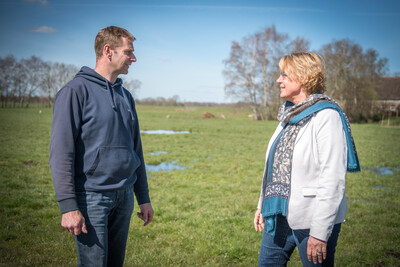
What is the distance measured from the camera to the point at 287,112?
2.36 meters

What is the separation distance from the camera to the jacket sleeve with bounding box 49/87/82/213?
2.00m

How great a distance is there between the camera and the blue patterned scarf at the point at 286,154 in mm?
2127

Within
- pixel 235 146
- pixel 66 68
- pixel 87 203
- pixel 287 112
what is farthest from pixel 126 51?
pixel 66 68

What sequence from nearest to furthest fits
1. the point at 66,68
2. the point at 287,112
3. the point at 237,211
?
the point at 287,112 < the point at 237,211 < the point at 66,68

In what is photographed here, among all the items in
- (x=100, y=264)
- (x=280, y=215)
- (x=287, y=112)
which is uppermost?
(x=287, y=112)

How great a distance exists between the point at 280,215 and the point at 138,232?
336 centimetres

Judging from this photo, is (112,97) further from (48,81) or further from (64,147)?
(48,81)

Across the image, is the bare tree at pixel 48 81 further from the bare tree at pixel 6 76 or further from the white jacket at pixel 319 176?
the white jacket at pixel 319 176

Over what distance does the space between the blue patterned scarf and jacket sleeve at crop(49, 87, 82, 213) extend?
153cm

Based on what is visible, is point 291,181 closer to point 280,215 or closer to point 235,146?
point 280,215

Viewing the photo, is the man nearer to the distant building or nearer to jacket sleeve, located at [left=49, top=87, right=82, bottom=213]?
jacket sleeve, located at [left=49, top=87, right=82, bottom=213]

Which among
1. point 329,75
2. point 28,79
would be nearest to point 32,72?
point 28,79

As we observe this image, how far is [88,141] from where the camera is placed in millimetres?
2160

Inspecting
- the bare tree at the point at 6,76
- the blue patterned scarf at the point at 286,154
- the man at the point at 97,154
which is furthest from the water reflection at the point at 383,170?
the bare tree at the point at 6,76
